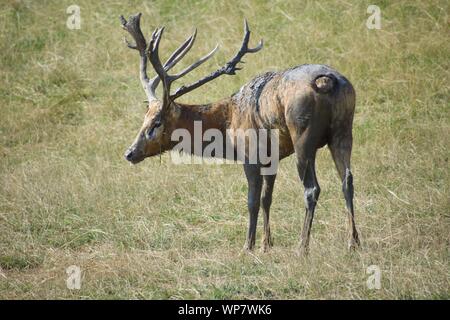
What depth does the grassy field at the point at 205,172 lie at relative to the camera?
6.89 meters

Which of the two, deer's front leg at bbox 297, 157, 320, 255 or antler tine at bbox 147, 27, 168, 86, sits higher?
antler tine at bbox 147, 27, 168, 86

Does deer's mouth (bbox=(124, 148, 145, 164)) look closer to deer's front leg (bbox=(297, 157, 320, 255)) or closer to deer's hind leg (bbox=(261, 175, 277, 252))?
deer's hind leg (bbox=(261, 175, 277, 252))

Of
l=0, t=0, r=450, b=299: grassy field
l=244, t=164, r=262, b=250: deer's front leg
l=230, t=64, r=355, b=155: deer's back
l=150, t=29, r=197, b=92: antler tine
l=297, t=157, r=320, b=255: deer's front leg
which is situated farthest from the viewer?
l=150, t=29, r=197, b=92: antler tine

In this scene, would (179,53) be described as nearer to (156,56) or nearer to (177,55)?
(177,55)

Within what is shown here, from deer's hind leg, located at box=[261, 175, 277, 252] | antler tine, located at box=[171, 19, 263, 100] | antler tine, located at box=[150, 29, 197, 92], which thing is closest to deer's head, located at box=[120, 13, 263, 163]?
antler tine, located at box=[171, 19, 263, 100]

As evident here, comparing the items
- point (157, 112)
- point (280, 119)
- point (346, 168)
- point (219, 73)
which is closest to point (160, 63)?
point (157, 112)

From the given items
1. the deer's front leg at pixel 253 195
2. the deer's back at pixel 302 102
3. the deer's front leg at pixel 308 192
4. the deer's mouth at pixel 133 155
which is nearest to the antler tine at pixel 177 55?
the deer's mouth at pixel 133 155

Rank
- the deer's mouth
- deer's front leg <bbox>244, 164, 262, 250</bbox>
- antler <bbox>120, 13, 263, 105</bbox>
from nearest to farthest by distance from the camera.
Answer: deer's front leg <bbox>244, 164, 262, 250</bbox> → antler <bbox>120, 13, 263, 105</bbox> → the deer's mouth

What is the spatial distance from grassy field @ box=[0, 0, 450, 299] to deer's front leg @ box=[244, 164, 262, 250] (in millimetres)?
209

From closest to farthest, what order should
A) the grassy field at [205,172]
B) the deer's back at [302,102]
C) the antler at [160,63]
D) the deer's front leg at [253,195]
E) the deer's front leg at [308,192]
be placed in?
the grassy field at [205,172]
the deer's back at [302,102]
the deer's front leg at [308,192]
the deer's front leg at [253,195]
the antler at [160,63]

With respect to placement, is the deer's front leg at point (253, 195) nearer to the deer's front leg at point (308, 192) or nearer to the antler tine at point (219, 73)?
the deer's front leg at point (308, 192)

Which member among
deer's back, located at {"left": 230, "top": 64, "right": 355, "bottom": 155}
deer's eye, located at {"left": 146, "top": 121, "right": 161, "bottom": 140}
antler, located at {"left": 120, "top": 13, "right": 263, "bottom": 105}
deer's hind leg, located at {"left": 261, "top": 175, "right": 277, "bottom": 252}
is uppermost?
antler, located at {"left": 120, "top": 13, "right": 263, "bottom": 105}

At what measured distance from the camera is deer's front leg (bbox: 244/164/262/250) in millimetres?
7695

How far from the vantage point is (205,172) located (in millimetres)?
9781
